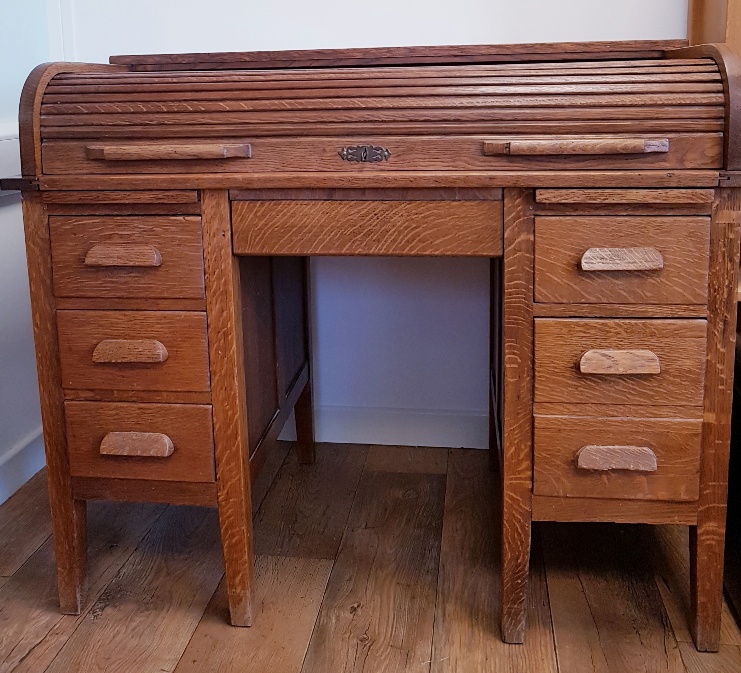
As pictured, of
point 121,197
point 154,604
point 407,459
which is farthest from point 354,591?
point 121,197

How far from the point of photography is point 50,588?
1.64 metres

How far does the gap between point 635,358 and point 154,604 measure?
3.15 ft

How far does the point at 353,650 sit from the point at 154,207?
0.79m

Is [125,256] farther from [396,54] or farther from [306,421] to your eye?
[306,421]

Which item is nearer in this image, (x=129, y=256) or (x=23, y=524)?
(x=129, y=256)

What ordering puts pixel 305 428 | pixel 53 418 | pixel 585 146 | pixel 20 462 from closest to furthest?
1. pixel 585 146
2. pixel 53 418
3. pixel 20 462
4. pixel 305 428

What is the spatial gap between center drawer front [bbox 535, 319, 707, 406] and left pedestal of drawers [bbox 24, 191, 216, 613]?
55 centimetres

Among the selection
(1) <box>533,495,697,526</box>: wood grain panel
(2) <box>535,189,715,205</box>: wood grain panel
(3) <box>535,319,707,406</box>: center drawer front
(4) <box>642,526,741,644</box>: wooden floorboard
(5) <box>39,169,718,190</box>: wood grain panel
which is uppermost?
(5) <box>39,169,718,190</box>: wood grain panel

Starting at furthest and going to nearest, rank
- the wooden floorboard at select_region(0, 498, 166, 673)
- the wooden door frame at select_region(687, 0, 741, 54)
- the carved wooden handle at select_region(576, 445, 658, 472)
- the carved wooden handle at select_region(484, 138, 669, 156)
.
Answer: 1. the wooden door frame at select_region(687, 0, 741, 54)
2. the wooden floorboard at select_region(0, 498, 166, 673)
3. the carved wooden handle at select_region(576, 445, 658, 472)
4. the carved wooden handle at select_region(484, 138, 669, 156)

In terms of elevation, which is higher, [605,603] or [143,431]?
[143,431]

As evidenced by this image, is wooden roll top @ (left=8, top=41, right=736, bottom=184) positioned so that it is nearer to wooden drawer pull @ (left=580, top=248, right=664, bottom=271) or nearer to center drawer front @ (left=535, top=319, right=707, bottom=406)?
wooden drawer pull @ (left=580, top=248, right=664, bottom=271)

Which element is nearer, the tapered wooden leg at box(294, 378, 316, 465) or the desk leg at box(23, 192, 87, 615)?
the desk leg at box(23, 192, 87, 615)

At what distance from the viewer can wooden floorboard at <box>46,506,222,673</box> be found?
1.43m

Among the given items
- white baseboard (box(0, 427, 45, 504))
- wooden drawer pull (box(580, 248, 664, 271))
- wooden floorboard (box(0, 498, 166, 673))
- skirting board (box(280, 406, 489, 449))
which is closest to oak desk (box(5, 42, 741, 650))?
wooden drawer pull (box(580, 248, 664, 271))
